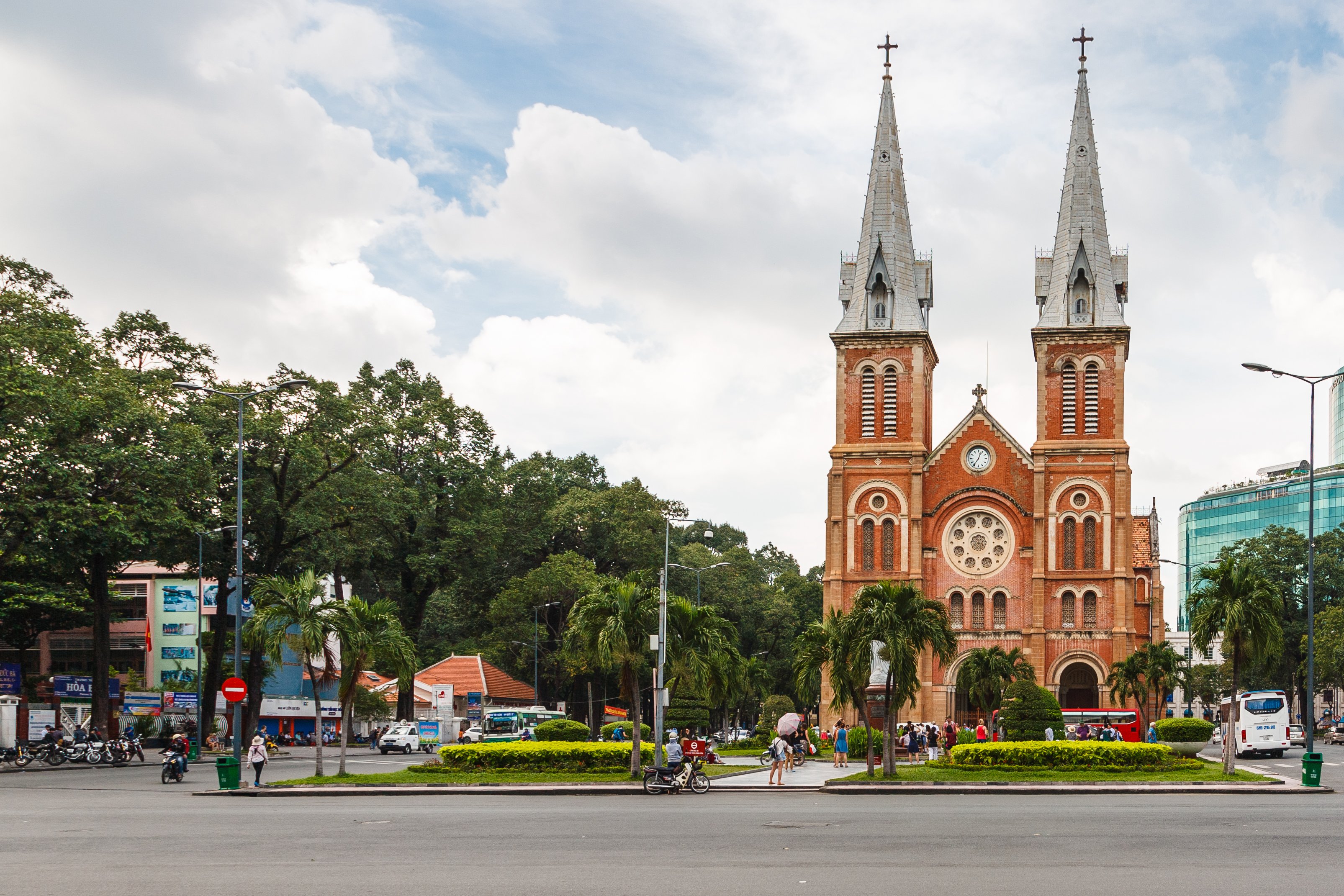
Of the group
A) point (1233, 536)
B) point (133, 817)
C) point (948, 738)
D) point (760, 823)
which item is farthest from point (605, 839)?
point (1233, 536)

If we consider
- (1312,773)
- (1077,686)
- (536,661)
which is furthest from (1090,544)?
(1312,773)

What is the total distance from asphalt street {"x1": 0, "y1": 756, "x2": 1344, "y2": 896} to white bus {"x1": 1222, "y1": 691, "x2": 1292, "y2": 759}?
24010 mm

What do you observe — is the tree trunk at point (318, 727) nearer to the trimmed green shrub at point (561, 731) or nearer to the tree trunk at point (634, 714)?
the tree trunk at point (634, 714)

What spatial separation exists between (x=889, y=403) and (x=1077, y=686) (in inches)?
715

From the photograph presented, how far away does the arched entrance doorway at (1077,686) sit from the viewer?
7244 centimetres

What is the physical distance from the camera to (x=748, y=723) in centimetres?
12469

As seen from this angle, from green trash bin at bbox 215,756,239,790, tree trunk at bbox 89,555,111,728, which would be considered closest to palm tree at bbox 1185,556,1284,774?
green trash bin at bbox 215,756,239,790

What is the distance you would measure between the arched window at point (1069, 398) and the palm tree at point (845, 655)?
41137 millimetres

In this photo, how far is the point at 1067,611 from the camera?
241ft

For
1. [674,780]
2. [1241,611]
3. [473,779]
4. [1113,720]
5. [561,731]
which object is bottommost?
[1113,720]

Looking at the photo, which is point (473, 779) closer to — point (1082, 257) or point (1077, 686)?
point (1077, 686)

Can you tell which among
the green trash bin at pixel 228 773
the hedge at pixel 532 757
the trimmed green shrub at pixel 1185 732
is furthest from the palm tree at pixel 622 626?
the trimmed green shrub at pixel 1185 732

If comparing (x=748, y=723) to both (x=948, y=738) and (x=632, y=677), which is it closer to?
(x=948, y=738)

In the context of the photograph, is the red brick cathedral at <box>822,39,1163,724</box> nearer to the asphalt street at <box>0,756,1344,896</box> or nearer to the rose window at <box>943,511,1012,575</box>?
the rose window at <box>943,511,1012,575</box>
